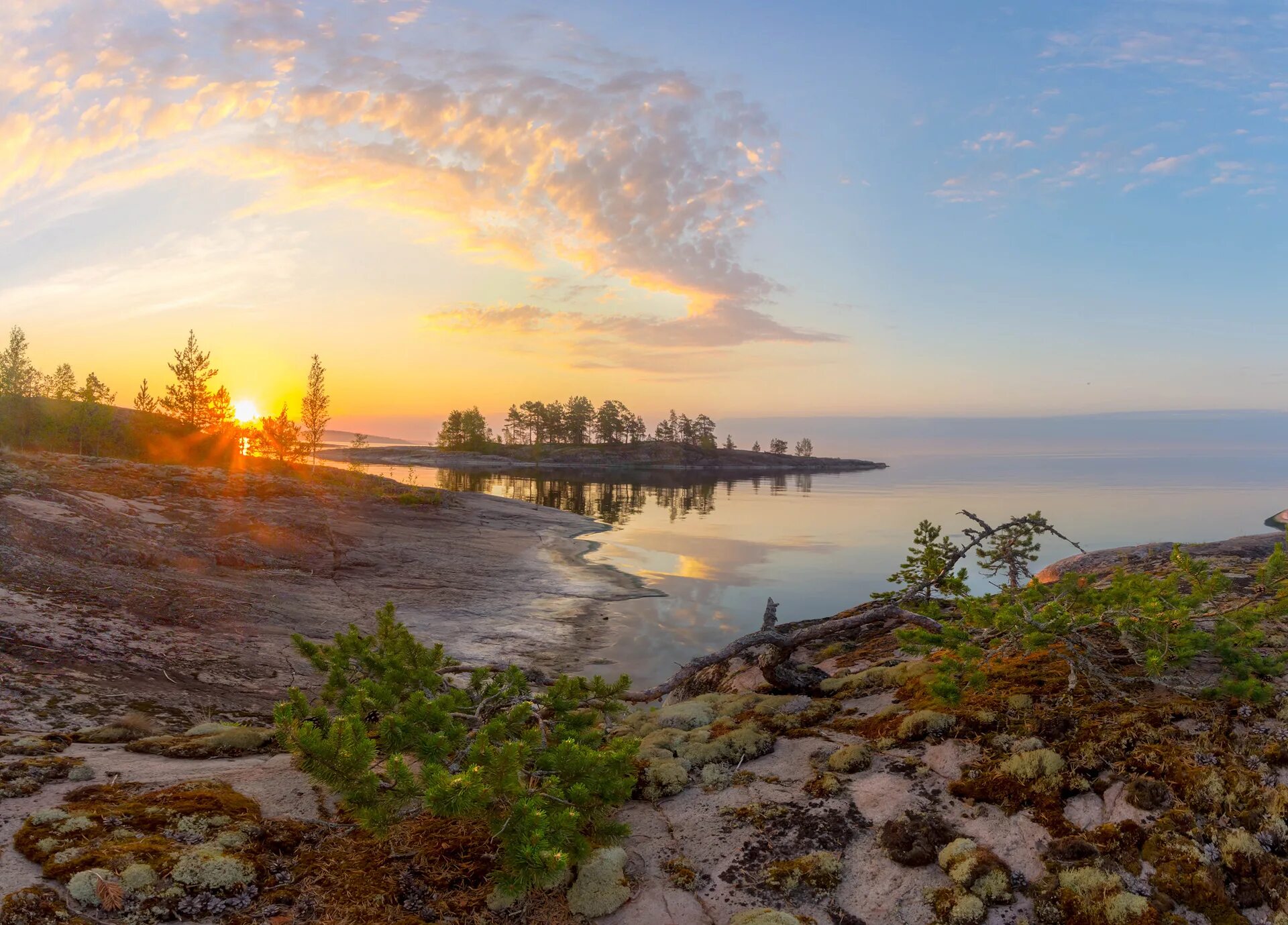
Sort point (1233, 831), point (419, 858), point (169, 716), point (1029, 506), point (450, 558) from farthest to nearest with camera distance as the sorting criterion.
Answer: point (1029, 506)
point (450, 558)
point (169, 716)
point (419, 858)
point (1233, 831)

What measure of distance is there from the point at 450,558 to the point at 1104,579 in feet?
99.1

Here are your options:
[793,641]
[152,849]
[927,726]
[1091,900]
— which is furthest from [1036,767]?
[152,849]

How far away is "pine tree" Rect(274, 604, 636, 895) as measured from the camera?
616cm

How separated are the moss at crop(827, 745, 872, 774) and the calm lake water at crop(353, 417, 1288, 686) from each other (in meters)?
8.26

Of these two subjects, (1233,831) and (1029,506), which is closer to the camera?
(1233,831)

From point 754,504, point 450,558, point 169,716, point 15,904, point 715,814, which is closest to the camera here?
point 15,904

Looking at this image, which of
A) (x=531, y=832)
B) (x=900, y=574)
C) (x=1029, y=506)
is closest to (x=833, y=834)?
(x=531, y=832)

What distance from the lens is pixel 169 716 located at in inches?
508

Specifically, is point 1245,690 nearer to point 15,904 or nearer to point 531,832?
point 531,832

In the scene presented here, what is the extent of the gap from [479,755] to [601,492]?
315 ft

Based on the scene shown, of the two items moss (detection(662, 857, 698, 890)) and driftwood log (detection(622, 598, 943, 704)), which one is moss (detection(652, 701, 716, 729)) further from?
moss (detection(662, 857, 698, 890))

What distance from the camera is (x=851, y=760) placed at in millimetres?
8594

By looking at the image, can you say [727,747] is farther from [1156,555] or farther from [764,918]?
[1156,555]

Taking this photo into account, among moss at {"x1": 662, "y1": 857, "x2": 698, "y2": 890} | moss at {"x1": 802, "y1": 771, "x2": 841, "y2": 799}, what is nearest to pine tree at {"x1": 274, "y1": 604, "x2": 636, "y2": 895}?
moss at {"x1": 662, "y1": 857, "x2": 698, "y2": 890}
